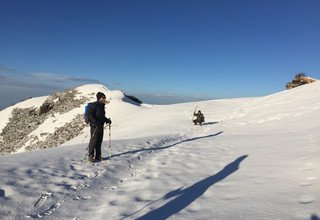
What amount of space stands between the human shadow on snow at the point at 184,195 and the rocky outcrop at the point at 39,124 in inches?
1557

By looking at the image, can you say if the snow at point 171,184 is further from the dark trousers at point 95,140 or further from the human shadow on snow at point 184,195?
the dark trousers at point 95,140

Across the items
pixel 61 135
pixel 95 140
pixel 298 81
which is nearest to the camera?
pixel 95 140

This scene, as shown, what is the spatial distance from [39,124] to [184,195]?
53.5m

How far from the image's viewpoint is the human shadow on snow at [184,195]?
7.43 meters

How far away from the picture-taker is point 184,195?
28.6 feet

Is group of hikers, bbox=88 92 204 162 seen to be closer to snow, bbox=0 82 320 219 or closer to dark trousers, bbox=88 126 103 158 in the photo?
dark trousers, bbox=88 126 103 158

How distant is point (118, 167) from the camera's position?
12.1 meters

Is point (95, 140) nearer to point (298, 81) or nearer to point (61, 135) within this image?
point (61, 135)

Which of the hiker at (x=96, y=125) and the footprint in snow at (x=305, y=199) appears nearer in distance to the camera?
the footprint in snow at (x=305, y=199)

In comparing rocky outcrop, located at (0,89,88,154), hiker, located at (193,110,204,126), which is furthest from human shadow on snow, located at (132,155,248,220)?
rocky outcrop, located at (0,89,88,154)

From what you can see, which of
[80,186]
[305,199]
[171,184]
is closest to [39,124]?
[80,186]

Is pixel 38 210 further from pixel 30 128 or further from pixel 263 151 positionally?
pixel 30 128

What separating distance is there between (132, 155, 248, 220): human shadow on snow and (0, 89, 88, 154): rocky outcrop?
130 feet

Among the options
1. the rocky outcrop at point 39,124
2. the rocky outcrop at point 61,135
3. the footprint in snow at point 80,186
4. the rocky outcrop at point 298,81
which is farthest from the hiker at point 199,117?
the rocky outcrop at point 298,81
